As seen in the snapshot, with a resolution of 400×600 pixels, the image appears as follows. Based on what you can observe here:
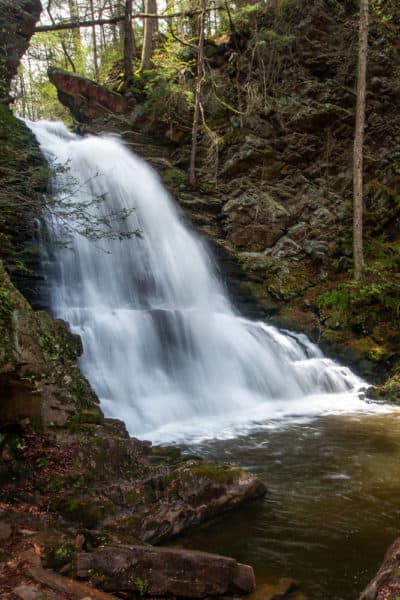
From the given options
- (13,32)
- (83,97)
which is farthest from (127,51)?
(13,32)

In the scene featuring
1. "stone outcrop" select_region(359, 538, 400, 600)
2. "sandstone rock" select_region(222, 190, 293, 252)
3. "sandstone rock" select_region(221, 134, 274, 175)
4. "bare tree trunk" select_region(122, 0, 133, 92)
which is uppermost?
"bare tree trunk" select_region(122, 0, 133, 92)

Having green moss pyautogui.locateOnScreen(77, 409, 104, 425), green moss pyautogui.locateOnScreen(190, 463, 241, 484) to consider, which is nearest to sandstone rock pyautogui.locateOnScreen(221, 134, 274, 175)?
green moss pyautogui.locateOnScreen(77, 409, 104, 425)

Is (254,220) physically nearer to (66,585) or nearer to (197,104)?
(197,104)

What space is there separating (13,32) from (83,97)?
642 cm

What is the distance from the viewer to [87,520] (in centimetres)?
386

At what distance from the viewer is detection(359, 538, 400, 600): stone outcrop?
250 cm

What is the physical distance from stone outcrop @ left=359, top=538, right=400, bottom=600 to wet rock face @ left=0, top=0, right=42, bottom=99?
34.4 ft

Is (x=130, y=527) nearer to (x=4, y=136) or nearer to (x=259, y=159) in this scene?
(x=4, y=136)

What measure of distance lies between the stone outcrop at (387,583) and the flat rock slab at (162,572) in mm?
913

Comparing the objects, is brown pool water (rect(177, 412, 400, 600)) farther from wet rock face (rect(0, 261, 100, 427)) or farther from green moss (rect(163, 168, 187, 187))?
green moss (rect(163, 168, 187, 187))

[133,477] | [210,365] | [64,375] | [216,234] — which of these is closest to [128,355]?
[210,365]

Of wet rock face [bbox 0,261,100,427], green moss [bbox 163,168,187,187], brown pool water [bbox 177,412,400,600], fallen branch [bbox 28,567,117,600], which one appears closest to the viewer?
fallen branch [bbox 28,567,117,600]

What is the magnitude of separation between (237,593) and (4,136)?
36.1 ft

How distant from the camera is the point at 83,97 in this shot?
55.7 feet
